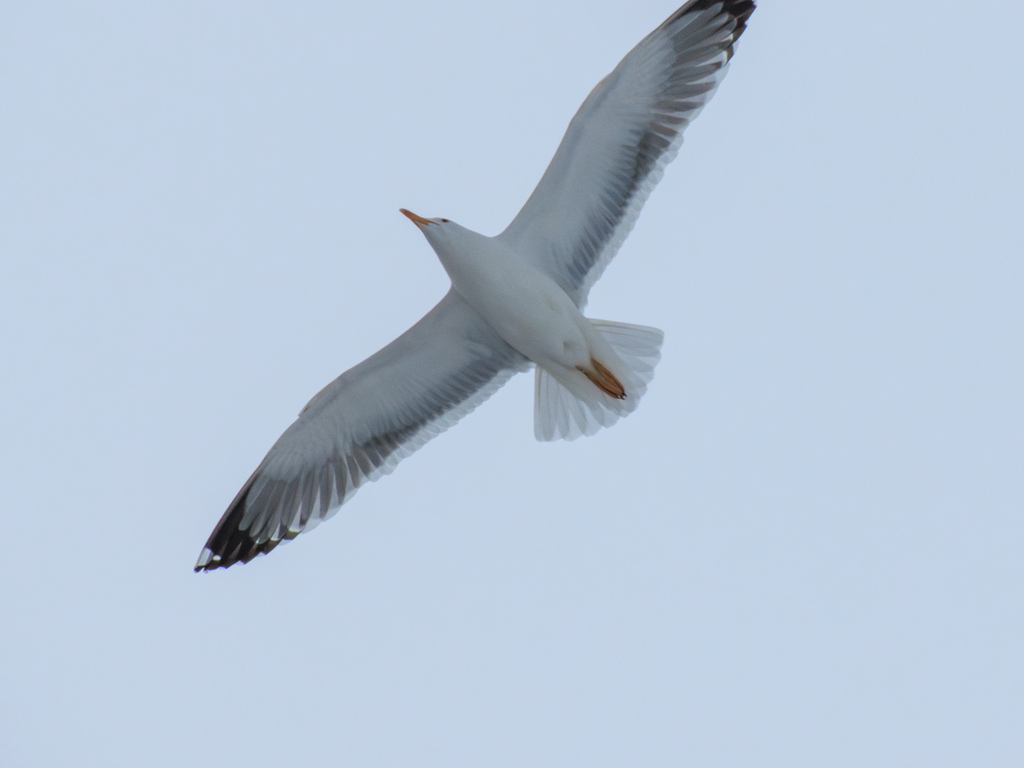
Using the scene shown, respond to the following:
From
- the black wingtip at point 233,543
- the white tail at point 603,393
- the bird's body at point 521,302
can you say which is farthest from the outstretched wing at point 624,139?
the black wingtip at point 233,543

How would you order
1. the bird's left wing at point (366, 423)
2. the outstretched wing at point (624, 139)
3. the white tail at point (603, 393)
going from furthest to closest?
the bird's left wing at point (366, 423) < the white tail at point (603, 393) < the outstretched wing at point (624, 139)

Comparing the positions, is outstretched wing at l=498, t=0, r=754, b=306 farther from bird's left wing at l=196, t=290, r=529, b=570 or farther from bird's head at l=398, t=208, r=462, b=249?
bird's left wing at l=196, t=290, r=529, b=570

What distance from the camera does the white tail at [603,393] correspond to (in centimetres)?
704

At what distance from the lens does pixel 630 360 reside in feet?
23.2

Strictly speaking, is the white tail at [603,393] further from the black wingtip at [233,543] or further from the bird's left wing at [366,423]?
the black wingtip at [233,543]

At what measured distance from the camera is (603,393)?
7105 mm

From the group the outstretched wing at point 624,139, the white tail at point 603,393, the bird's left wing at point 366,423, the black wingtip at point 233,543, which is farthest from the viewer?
the black wingtip at point 233,543

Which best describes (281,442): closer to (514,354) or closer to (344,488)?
(344,488)

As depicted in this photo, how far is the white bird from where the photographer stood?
22.4 feet

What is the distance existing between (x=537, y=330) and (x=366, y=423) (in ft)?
3.68

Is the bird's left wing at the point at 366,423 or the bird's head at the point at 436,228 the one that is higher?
the bird's head at the point at 436,228

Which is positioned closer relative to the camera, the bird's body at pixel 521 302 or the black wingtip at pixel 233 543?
the bird's body at pixel 521 302

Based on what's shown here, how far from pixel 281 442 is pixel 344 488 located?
1.38 ft

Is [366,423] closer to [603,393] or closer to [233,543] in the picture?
[233,543]
